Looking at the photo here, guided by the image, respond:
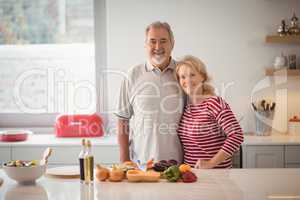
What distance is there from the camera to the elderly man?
3016 mm

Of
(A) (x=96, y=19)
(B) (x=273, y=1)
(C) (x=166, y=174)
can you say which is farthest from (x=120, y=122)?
(B) (x=273, y=1)

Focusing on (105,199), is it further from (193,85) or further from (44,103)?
(44,103)

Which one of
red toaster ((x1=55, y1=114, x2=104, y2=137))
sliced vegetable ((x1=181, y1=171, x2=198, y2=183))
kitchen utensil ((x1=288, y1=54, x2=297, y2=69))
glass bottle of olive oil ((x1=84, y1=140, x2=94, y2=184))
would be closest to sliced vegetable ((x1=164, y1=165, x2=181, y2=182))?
sliced vegetable ((x1=181, y1=171, x2=198, y2=183))

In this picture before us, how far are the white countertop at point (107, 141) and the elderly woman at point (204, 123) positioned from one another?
103 centimetres

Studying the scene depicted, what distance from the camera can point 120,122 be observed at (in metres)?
3.23

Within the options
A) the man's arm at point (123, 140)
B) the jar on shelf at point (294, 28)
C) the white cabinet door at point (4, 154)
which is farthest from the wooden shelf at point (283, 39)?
the white cabinet door at point (4, 154)

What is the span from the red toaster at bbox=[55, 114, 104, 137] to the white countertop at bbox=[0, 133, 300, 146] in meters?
0.08

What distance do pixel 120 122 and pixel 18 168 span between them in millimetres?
1005

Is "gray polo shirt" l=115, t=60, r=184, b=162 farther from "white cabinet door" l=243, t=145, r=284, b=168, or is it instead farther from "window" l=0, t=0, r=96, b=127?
"window" l=0, t=0, r=96, b=127

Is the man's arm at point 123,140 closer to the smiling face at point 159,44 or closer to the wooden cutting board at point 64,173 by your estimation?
the smiling face at point 159,44

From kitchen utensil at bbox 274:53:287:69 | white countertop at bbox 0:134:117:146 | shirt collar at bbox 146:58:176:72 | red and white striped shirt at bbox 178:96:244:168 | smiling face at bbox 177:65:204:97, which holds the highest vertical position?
kitchen utensil at bbox 274:53:287:69

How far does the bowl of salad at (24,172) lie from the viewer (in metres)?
2.34

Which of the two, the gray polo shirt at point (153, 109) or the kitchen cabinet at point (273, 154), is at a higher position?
the gray polo shirt at point (153, 109)

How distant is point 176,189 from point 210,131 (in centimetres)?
69
